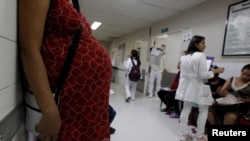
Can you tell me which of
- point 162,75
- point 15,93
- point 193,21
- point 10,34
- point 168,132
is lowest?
point 168,132

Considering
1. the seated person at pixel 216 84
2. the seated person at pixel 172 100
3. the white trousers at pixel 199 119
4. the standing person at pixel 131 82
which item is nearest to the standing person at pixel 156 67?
the standing person at pixel 131 82

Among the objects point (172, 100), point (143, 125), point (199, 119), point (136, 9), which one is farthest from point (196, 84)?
point (136, 9)

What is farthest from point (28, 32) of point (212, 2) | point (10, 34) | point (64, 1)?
point (212, 2)

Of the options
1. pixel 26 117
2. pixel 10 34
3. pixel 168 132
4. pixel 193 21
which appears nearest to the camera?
pixel 10 34

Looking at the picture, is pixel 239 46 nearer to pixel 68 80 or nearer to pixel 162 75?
pixel 162 75

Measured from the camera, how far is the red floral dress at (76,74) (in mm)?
618

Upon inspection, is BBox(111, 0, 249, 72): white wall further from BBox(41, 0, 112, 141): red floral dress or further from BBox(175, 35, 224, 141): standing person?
BBox(41, 0, 112, 141): red floral dress

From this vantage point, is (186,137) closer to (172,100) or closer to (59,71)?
(172,100)

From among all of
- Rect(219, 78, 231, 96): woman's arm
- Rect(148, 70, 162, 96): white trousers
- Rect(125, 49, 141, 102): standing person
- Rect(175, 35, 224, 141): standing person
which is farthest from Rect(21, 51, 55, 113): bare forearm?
Rect(148, 70, 162, 96): white trousers

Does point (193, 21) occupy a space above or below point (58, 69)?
above

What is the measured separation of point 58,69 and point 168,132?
2532 millimetres

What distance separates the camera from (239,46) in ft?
10.1

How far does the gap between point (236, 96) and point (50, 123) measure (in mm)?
2833

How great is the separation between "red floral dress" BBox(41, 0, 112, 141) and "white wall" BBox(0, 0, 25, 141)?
10cm
